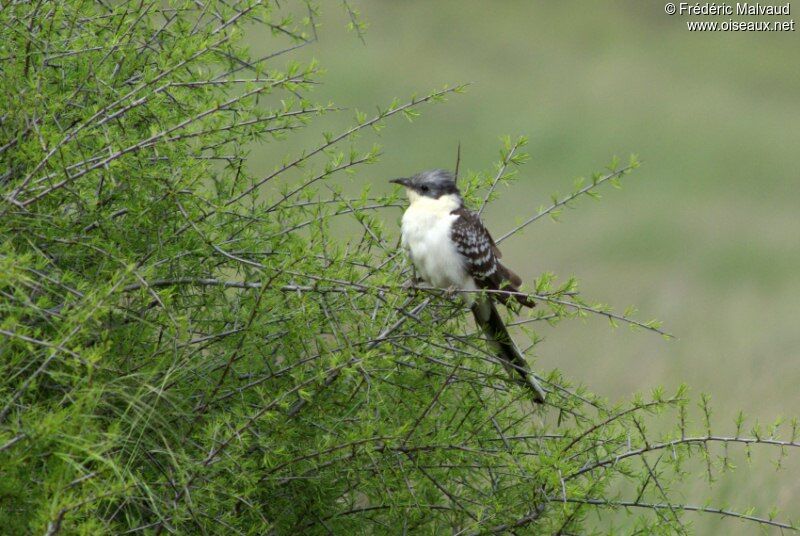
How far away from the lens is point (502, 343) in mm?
Answer: 4320

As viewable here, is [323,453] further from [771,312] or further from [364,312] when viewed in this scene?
[771,312]

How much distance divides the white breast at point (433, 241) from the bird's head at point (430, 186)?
2 cm

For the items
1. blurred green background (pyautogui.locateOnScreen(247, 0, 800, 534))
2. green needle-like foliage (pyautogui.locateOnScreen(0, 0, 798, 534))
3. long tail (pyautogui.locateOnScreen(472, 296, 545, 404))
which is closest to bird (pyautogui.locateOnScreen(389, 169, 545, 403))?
long tail (pyautogui.locateOnScreen(472, 296, 545, 404))

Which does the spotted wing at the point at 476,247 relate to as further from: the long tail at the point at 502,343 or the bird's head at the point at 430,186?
the long tail at the point at 502,343

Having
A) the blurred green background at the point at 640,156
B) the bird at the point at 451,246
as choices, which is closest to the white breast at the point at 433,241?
the bird at the point at 451,246

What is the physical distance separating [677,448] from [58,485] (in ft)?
6.42

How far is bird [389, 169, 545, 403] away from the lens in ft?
14.8

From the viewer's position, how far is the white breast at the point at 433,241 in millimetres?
4637

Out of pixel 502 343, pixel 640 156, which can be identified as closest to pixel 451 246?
pixel 502 343

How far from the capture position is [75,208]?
3691mm

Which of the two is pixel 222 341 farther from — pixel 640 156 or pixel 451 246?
pixel 640 156

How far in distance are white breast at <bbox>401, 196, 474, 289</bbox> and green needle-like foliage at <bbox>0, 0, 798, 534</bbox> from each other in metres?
0.41

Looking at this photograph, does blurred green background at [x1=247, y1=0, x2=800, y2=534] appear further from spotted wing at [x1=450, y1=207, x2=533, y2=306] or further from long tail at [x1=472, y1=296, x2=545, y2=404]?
long tail at [x1=472, y1=296, x2=545, y2=404]

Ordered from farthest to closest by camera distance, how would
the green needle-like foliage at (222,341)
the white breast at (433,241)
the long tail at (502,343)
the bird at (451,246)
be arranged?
the white breast at (433,241) < the bird at (451,246) < the long tail at (502,343) < the green needle-like foliage at (222,341)
